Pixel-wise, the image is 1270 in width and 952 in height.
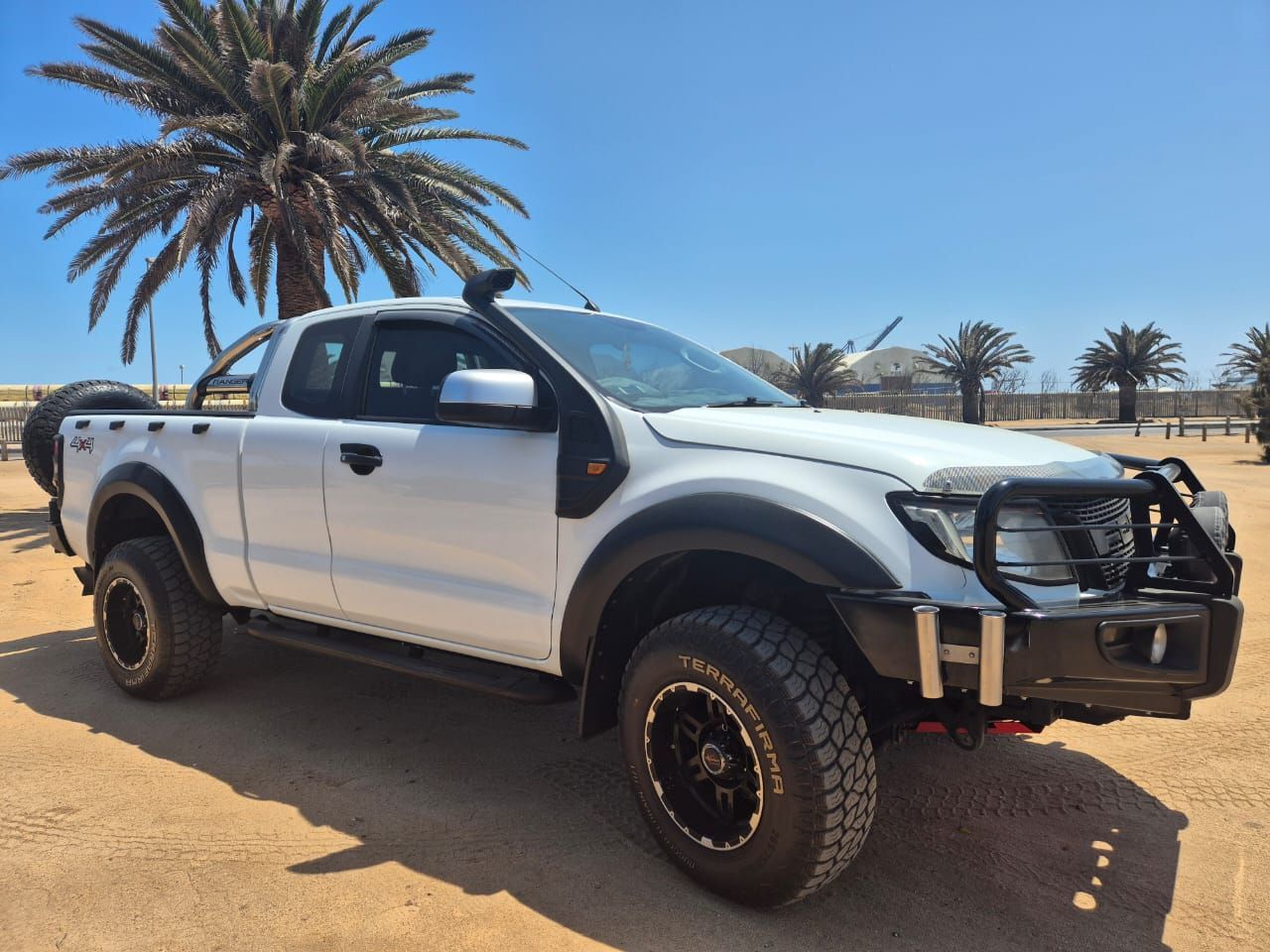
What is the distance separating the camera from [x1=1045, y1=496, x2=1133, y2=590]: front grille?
2.66 meters

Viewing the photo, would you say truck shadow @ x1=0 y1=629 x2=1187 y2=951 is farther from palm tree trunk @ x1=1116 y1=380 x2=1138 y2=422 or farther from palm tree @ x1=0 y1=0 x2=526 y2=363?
palm tree trunk @ x1=1116 y1=380 x2=1138 y2=422

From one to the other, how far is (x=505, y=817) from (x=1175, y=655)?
2.30 meters

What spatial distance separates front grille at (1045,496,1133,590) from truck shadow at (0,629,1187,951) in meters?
1.04

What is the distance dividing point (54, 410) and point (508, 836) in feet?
15.6

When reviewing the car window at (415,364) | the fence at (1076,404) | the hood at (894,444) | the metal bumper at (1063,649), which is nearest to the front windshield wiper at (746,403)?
the hood at (894,444)

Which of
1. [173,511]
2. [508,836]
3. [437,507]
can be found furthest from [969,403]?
[508,836]

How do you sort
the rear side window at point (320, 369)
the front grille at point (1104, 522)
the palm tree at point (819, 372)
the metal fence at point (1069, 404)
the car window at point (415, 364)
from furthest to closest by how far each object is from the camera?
the metal fence at point (1069, 404), the palm tree at point (819, 372), the rear side window at point (320, 369), the car window at point (415, 364), the front grille at point (1104, 522)

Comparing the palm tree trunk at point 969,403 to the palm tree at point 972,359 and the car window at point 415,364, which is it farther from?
the car window at point 415,364

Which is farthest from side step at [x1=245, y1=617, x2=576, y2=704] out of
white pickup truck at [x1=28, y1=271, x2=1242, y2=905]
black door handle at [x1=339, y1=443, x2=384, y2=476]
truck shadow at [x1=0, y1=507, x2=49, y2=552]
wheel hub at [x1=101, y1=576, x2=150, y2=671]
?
→ truck shadow at [x1=0, y1=507, x2=49, y2=552]

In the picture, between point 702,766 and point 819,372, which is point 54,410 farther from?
point 819,372

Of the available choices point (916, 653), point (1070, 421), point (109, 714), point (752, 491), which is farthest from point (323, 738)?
point (1070, 421)

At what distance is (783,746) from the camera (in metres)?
2.56

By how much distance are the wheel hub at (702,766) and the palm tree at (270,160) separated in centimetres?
1161

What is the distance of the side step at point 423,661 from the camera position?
3.29 metres
